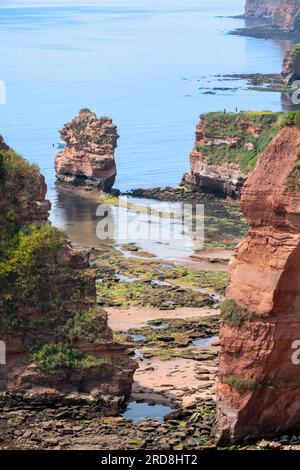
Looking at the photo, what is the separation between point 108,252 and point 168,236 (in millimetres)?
8285

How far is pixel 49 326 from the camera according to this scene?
2655 inches

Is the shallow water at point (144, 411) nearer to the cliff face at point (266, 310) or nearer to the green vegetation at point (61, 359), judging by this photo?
the green vegetation at point (61, 359)

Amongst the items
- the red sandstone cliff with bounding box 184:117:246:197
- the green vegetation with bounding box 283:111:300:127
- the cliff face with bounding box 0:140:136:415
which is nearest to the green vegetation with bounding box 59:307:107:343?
the cliff face with bounding box 0:140:136:415

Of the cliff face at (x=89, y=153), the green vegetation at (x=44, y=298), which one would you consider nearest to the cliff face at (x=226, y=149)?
the cliff face at (x=89, y=153)

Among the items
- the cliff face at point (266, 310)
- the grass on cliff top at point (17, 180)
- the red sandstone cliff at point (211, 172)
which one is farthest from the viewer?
the red sandstone cliff at point (211, 172)

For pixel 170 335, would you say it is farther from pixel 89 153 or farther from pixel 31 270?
pixel 89 153

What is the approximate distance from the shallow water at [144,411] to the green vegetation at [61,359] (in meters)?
2.49

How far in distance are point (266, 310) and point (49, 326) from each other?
13.9 metres

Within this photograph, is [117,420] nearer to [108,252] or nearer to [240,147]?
[108,252]

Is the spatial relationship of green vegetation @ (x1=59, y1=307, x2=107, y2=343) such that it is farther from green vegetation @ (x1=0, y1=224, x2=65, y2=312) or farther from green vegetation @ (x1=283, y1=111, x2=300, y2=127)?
green vegetation @ (x1=283, y1=111, x2=300, y2=127)

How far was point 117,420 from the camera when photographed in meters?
63.1

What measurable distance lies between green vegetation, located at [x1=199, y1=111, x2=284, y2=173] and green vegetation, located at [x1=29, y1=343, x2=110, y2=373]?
207 ft

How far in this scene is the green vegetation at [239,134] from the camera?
129 meters
